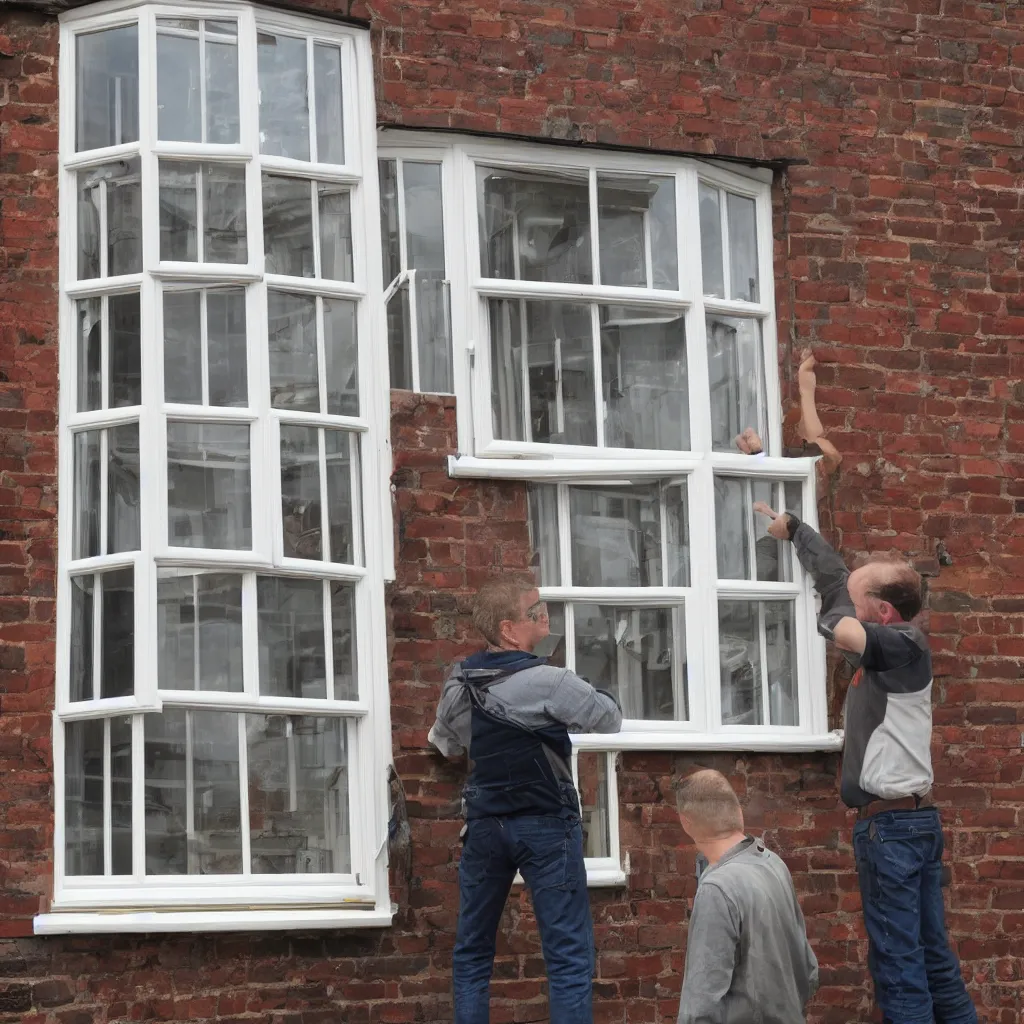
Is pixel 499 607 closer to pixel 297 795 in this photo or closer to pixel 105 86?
pixel 297 795

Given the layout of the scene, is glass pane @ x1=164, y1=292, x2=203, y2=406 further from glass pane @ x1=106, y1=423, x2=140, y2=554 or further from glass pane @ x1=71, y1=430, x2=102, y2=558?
glass pane @ x1=71, y1=430, x2=102, y2=558

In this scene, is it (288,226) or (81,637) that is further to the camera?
(288,226)

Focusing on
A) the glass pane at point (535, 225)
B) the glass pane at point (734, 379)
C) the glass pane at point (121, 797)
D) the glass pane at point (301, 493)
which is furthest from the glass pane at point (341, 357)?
the glass pane at point (734, 379)

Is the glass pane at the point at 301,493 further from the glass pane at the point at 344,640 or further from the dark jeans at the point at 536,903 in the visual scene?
the dark jeans at the point at 536,903

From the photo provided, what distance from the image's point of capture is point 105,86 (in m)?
7.61

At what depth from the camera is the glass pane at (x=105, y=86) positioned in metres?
7.56

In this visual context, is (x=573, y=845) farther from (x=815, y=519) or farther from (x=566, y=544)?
(x=815, y=519)

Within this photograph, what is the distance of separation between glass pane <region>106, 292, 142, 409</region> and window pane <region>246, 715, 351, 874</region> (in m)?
1.41

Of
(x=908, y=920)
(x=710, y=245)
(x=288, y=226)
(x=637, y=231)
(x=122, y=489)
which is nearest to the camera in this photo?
(x=908, y=920)

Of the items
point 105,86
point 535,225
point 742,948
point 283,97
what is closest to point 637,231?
point 535,225

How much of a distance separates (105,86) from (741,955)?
15.0 feet

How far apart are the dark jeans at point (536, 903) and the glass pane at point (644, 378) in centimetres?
213

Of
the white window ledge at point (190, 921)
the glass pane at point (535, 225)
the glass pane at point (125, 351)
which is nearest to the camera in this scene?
the white window ledge at point (190, 921)

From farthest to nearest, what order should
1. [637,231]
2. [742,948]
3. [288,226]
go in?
[637,231], [288,226], [742,948]
